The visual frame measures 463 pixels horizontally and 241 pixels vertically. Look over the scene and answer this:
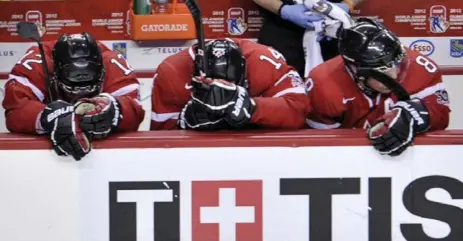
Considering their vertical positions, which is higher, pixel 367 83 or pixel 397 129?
pixel 367 83

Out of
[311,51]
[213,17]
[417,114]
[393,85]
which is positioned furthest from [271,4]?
[417,114]

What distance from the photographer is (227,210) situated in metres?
2.69

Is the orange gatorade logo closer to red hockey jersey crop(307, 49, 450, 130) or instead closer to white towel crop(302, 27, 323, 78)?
white towel crop(302, 27, 323, 78)

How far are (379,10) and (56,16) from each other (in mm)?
1597

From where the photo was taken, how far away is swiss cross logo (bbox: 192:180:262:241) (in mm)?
2684

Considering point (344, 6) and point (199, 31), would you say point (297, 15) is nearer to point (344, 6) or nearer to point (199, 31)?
point (344, 6)

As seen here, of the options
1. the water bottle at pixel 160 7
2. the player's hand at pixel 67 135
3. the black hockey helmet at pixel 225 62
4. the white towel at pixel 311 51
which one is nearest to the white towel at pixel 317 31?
the white towel at pixel 311 51

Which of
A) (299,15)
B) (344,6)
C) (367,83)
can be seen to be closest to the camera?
(367,83)

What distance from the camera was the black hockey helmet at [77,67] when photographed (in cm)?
302

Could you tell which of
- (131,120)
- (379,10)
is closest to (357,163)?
(131,120)

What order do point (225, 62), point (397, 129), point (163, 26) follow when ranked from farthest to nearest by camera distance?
point (163, 26) → point (225, 62) → point (397, 129)

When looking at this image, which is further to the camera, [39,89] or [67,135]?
[39,89]

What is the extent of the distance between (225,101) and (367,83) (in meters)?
0.56

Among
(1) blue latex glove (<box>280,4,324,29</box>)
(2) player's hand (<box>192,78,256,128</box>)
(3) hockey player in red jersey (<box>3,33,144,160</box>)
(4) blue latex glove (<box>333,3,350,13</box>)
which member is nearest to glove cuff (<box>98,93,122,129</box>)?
(3) hockey player in red jersey (<box>3,33,144,160</box>)
